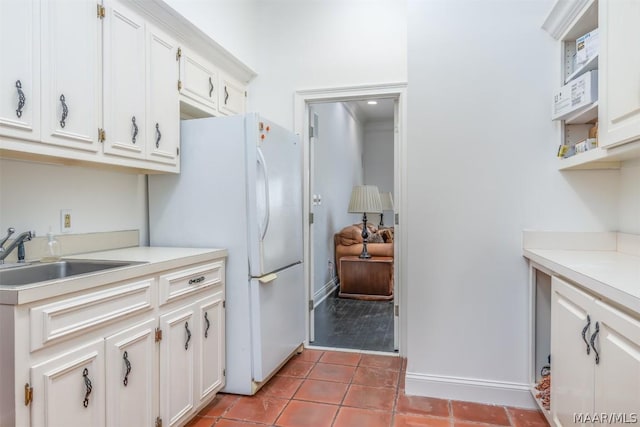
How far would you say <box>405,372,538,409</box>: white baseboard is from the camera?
85.6 inches

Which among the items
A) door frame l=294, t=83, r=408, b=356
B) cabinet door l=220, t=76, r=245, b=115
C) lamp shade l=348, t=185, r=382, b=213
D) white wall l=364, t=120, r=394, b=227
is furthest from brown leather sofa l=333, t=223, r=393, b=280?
white wall l=364, t=120, r=394, b=227

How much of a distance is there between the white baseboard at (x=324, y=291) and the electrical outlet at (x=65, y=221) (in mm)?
2881

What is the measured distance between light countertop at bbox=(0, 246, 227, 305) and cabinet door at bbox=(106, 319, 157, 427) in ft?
0.77

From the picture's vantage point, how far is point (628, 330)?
1.06 meters

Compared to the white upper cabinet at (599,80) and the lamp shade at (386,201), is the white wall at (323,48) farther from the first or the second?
the lamp shade at (386,201)

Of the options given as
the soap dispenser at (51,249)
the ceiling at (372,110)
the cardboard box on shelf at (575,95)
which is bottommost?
the soap dispenser at (51,249)

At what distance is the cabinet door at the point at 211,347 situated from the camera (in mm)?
2074

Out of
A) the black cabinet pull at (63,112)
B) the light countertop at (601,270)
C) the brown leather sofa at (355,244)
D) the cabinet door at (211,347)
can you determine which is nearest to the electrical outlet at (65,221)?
the black cabinet pull at (63,112)

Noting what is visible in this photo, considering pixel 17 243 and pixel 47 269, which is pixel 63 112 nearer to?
pixel 17 243

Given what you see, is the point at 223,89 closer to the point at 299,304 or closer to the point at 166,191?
the point at 166,191

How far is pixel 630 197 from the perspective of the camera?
194 cm

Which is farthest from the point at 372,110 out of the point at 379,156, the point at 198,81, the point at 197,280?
the point at 197,280

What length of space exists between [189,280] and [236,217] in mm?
505

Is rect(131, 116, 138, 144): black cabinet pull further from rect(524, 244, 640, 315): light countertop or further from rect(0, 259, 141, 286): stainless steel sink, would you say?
rect(524, 244, 640, 315): light countertop
